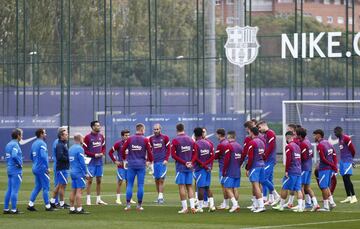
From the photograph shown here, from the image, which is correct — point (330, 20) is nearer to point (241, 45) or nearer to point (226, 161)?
point (241, 45)

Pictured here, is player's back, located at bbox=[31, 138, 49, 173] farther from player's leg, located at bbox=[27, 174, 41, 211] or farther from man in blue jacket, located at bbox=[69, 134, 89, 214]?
man in blue jacket, located at bbox=[69, 134, 89, 214]

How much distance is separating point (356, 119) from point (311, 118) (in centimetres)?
236

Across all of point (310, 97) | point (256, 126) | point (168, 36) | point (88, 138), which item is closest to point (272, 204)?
point (256, 126)

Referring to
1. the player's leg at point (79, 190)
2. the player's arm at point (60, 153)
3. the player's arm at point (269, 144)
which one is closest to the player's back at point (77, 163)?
the player's leg at point (79, 190)

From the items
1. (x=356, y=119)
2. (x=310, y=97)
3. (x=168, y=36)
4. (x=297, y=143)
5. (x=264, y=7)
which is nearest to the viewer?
(x=297, y=143)

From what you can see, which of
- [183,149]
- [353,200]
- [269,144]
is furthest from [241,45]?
[183,149]

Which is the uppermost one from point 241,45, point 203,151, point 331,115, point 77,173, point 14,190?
point 241,45

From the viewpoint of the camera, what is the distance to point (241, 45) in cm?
5791

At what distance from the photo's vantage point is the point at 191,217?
87.6ft

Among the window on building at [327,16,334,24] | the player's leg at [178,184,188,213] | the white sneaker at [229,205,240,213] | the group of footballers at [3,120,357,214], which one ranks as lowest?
the white sneaker at [229,205,240,213]

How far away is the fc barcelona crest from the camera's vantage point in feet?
188

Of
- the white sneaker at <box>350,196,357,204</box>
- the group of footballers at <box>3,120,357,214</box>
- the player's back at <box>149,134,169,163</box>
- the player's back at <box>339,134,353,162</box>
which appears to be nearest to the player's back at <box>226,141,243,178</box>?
the group of footballers at <box>3,120,357,214</box>

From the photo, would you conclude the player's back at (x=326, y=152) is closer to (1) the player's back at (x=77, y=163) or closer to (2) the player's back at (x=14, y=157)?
(1) the player's back at (x=77, y=163)

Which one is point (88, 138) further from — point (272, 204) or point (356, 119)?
point (356, 119)
